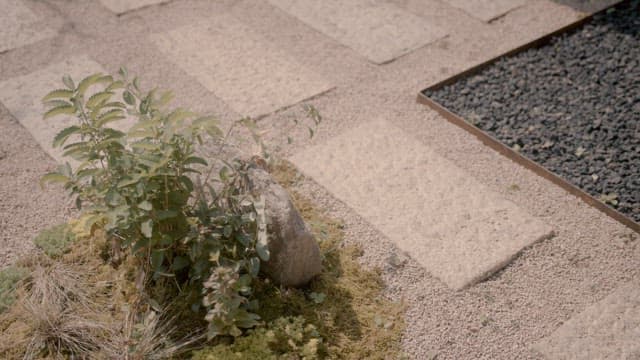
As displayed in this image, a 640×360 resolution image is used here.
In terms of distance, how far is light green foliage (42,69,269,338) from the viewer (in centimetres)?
284

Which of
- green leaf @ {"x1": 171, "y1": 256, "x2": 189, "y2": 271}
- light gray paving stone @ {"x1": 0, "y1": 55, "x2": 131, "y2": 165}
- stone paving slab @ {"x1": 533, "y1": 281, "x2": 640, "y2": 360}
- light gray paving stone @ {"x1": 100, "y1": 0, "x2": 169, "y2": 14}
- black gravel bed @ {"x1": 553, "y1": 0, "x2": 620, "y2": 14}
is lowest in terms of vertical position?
stone paving slab @ {"x1": 533, "y1": 281, "x2": 640, "y2": 360}

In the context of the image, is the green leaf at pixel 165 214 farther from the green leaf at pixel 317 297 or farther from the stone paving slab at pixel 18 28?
the stone paving slab at pixel 18 28

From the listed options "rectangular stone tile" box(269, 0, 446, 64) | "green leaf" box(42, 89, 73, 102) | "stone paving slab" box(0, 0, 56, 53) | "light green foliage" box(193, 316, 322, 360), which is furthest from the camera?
"rectangular stone tile" box(269, 0, 446, 64)

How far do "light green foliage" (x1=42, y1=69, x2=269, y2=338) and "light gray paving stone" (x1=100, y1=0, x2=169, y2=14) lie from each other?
298 cm

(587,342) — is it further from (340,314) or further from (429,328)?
(340,314)

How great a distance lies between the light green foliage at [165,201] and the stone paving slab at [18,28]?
2.68 meters

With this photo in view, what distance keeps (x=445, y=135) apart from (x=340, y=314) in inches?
71.2

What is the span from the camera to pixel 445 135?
4574 millimetres

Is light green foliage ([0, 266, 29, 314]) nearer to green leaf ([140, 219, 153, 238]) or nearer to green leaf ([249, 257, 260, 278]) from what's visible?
green leaf ([140, 219, 153, 238])

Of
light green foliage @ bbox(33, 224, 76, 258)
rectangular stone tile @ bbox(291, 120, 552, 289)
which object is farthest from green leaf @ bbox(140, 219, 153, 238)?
rectangular stone tile @ bbox(291, 120, 552, 289)

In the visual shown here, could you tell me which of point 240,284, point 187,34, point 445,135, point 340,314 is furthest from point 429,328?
point 187,34

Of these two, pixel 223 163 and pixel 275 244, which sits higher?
pixel 223 163

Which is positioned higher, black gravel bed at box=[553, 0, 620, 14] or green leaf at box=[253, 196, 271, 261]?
green leaf at box=[253, 196, 271, 261]

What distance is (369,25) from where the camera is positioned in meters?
5.71
